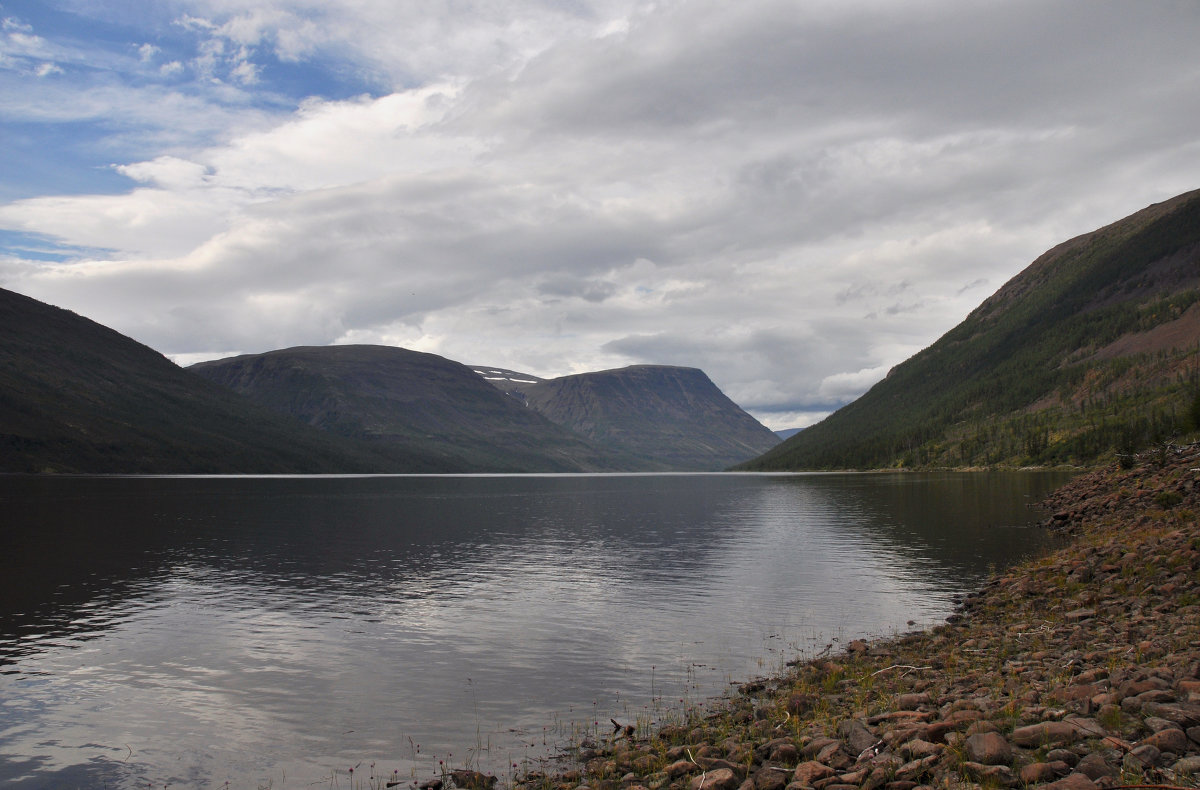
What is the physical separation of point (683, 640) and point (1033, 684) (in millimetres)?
17169

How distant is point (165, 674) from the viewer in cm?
3169

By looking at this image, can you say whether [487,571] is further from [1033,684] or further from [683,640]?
[1033,684]

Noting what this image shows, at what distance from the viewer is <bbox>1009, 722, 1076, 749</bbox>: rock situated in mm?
16500

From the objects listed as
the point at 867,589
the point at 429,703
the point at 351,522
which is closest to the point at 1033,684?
the point at 429,703

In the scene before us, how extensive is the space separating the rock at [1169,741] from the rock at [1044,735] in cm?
147

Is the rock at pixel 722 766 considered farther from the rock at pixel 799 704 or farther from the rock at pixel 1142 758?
the rock at pixel 1142 758

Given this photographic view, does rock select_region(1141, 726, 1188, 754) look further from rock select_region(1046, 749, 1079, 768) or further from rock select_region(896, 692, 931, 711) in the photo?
rock select_region(896, 692, 931, 711)

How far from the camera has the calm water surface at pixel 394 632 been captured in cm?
2372

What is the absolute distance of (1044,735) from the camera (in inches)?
659

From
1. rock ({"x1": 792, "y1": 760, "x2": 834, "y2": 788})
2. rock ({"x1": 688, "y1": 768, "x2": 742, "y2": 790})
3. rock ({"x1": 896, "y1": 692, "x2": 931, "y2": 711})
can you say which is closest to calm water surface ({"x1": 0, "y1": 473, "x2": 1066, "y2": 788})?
rock ({"x1": 688, "y1": 768, "x2": 742, "y2": 790})

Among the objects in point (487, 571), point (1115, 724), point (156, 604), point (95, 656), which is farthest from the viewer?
point (487, 571)

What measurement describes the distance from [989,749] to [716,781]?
18.9 feet

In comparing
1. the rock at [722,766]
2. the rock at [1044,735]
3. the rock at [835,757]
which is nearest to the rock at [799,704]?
the rock at [835,757]

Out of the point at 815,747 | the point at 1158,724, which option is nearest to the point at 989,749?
the point at 1158,724
